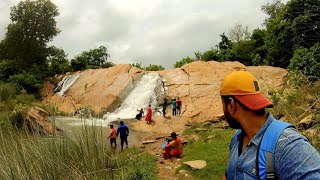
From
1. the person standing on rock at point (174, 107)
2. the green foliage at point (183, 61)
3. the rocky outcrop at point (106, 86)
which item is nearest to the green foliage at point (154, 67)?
the green foliage at point (183, 61)

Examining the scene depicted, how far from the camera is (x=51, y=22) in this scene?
34.5m

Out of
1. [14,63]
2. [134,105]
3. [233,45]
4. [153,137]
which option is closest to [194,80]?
[134,105]

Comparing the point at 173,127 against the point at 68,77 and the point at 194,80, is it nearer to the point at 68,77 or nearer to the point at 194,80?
the point at 194,80

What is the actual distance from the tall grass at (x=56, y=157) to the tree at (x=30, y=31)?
1236 inches

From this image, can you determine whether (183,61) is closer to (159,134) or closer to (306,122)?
(159,134)

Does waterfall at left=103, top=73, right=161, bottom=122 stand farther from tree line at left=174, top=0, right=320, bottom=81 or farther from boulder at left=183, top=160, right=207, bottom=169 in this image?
boulder at left=183, top=160, right=207, bottom=169

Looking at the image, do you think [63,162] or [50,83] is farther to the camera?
[50,83]

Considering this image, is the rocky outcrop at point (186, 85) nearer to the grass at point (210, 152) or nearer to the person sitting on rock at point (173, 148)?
the grass at point (210, 152)

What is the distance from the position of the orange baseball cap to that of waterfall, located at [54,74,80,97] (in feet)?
86.2

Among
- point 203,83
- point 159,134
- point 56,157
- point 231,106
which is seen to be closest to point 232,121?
point 231,106

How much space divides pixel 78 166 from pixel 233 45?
28954 millimetres

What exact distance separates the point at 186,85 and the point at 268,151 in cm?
2017

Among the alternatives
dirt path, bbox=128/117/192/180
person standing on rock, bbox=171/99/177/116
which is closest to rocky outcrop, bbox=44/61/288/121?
person standing on rock, bbox=171/99/177/116

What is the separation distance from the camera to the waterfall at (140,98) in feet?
68.5
